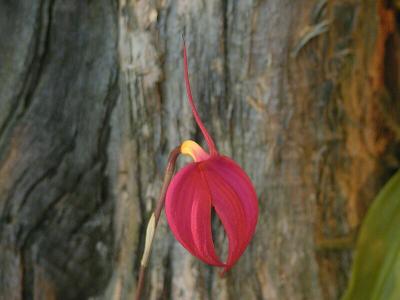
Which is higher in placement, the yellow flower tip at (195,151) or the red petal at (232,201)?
the yellow flower tip at (195,151)

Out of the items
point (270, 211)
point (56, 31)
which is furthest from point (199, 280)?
point (56, 31)

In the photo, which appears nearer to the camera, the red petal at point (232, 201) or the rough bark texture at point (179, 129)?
the red petal at point (232, 201)

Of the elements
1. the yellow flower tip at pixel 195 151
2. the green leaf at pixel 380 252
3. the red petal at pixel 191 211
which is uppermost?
the yellow flower tip at pixel 195 151

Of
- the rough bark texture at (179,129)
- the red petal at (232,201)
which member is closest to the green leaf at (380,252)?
the rough bark texture at (179,129)

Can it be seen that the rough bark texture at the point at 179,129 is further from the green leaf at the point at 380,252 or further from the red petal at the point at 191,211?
the red petal at the point at 191,211

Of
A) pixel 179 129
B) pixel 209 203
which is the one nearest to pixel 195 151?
pixel 209 203

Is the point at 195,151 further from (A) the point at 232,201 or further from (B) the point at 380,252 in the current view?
(B) the point at 380,252

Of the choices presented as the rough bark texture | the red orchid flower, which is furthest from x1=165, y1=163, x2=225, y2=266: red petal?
the rough bark texture
